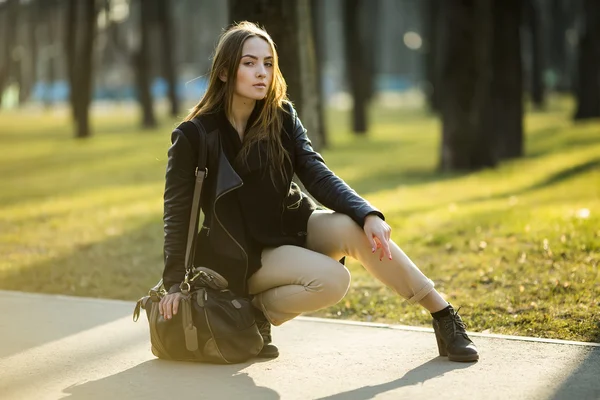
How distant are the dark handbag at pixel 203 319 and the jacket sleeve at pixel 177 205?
0.13 ft

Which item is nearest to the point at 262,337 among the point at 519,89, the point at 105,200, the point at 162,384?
the point at 162,384

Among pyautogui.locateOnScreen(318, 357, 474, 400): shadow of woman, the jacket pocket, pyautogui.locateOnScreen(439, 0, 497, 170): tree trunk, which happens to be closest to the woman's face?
the jacket pocket

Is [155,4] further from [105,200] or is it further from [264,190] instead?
[264,190]

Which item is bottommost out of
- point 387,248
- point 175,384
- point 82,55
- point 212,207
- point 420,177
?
point 420,177

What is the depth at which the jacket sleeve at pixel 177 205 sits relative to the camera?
186 inches

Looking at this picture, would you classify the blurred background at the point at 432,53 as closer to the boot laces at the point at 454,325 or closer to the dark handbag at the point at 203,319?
the dark handbag at the point at 203,319

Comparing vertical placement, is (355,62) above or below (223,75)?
above


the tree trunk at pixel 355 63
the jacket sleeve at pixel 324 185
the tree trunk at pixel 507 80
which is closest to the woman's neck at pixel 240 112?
the jacket sleeve at pixel 324 185

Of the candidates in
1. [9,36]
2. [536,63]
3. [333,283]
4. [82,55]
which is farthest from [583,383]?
[9,36]

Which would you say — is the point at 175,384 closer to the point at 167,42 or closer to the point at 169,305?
the point at 169,305

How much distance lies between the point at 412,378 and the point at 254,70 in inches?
65.1

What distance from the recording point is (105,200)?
1358cm

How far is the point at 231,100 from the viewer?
16.2ft

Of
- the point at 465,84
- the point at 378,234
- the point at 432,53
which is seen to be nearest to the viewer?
the point at 378,234
